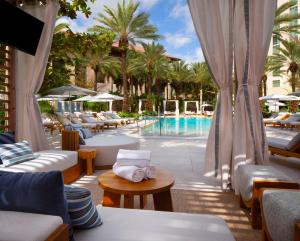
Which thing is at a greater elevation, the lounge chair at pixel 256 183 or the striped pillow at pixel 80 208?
the striped pillow at pixel 80 208

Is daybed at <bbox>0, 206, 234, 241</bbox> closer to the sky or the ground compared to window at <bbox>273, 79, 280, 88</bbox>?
closer to the ground

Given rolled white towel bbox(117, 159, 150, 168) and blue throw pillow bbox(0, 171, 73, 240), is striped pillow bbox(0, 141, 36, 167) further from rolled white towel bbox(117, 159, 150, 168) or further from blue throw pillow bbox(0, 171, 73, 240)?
blue throw pillow bbox(0, 171, 73, 240)

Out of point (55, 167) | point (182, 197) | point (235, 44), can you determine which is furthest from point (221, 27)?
point (55, 167)

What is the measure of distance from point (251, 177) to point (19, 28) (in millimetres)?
3987

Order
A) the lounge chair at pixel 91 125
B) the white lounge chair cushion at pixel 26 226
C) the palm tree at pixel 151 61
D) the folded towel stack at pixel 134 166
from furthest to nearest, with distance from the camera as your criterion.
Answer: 1. the palm tree at pixel 151 61
2. the lounge chair at pixel 91 125
3. the folded towel stack at pixel 134 166
4. the white lounge chair cushion at pixel 26 226

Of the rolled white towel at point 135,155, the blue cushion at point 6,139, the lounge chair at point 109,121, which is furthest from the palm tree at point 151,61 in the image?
the rolled white towel at point 135,155

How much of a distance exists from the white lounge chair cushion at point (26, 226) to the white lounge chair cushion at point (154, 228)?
0.33m

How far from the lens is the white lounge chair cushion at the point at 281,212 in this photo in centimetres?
184

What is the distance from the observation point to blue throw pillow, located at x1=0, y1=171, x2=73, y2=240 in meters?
1.51

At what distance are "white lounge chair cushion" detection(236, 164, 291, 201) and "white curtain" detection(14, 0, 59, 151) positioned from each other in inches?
140

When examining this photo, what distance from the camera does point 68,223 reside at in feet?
5.42

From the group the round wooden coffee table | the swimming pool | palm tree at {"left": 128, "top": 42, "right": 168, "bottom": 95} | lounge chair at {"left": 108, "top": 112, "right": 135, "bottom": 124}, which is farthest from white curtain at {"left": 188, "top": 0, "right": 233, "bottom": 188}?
palm tree at {"left": 128, "top": 42, "right": 168, "bottom": 95}

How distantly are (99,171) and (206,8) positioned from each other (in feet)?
10.9

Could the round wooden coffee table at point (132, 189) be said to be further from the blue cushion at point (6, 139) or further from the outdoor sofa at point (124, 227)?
the blue cushion at point (6, 139)
